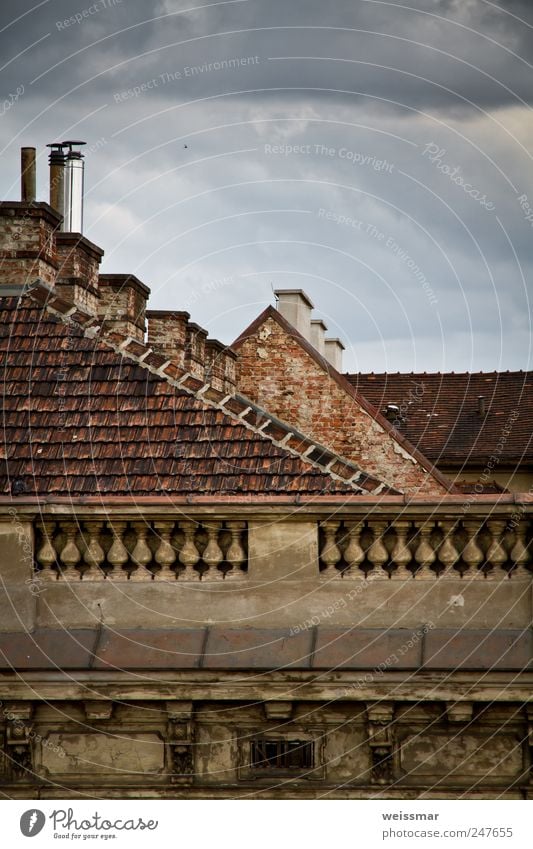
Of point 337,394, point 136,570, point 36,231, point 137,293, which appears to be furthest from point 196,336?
point 136,570

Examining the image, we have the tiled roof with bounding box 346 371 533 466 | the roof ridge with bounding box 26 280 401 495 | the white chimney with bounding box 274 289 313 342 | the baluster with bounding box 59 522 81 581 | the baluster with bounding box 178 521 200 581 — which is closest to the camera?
the baluster with bounding box 178 521 200 581

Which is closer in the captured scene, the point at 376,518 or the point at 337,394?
the point at 376,518

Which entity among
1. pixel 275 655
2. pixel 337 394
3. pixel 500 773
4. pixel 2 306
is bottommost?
pixel 500 773

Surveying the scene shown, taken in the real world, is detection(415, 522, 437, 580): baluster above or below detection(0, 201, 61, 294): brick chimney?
below

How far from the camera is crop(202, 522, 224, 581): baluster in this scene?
9.85 metres

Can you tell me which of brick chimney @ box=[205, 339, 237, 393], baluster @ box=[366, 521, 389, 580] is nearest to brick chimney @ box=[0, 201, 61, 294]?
brick chimney @ box=[205, 339, 237, 393]

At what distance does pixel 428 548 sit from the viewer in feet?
31.9

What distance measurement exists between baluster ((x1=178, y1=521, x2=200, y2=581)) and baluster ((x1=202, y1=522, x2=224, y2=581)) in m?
0.06

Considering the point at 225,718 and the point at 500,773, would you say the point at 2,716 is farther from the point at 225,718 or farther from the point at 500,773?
the point at 500,773

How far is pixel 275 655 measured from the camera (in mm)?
9602

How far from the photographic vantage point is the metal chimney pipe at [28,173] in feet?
69.1

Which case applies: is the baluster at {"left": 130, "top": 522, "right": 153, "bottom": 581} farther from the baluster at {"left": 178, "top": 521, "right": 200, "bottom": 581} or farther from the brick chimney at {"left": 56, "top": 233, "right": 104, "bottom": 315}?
the brick chimney at {"left": 56, "top": 233, "right": 104, "bottom": 315}

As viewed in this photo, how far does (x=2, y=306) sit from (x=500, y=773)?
7.16 meters

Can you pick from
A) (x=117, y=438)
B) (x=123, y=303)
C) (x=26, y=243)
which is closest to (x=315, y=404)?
(x=123, y=303)
